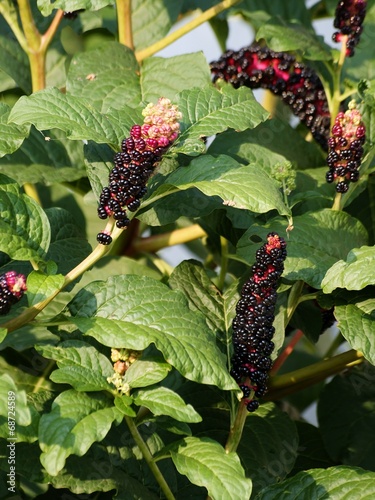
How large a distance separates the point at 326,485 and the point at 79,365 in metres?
0.31

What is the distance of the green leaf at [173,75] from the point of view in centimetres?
128

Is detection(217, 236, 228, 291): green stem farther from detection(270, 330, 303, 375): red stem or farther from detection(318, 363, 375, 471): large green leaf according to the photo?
detection(318, 363, 375, 471): large green leaf

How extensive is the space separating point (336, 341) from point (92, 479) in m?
0.74

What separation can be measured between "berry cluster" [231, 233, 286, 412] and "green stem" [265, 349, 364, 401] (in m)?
0.24

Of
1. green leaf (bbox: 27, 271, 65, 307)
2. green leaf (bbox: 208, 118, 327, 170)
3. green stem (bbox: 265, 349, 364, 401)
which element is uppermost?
green leaf (bbox: 208, 118, 327, 170)

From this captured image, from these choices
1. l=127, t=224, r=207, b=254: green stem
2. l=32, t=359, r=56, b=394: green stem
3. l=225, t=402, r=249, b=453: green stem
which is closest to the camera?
l=225, t=402, r=249, b=453: green stem

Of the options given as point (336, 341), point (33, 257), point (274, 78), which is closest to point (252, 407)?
point (33, 257)

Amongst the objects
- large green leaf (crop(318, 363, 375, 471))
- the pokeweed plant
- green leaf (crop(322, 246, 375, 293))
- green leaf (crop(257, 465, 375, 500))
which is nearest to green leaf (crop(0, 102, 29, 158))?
the pokeweed plant

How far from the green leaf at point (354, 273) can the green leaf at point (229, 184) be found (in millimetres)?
96

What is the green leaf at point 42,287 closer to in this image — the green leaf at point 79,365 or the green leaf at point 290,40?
the green leaf at point 79,365

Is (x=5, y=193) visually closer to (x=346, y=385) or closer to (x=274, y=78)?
(x=274, y=78)

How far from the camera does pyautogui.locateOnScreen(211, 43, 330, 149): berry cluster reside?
4.38 ft

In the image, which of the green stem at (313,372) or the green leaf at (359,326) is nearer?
the green leaf at (359,326)

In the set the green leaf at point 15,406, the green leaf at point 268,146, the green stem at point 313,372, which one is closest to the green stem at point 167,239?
the green leaf at point 268,146
